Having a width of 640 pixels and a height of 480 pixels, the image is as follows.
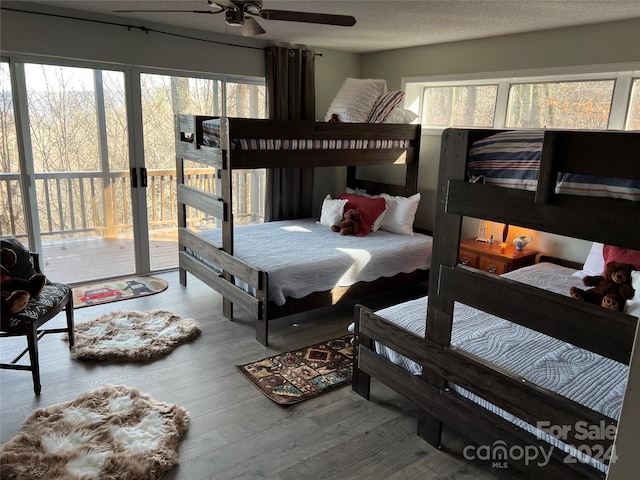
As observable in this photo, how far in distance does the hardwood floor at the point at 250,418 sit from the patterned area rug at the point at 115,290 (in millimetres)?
667

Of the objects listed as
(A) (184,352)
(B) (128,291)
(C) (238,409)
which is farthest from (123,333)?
(C) (238,409)

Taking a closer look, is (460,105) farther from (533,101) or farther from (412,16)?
(412,16)

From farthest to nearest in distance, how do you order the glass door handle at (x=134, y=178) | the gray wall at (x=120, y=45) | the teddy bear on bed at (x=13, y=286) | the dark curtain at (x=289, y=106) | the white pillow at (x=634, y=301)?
1. the dark curtain at (x=289, y=106)
2. the glass door handle at (x=134, y=178)
3. the gray wall at (x=120, y=45)
4. the teddy bear on bed at (x=13, y=286)
5. the white pillow at (x=634, y=301)

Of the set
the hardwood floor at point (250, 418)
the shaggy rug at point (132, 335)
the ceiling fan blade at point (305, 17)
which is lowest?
the hardwood floor at point (250, 418)

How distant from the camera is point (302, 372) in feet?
9.55

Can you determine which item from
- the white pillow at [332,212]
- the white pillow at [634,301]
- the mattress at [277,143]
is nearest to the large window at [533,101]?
the mattress at [277,143]

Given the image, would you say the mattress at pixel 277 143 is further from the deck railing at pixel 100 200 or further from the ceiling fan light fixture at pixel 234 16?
the deck railing at pixel 100 200

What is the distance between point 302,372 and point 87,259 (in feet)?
8.72

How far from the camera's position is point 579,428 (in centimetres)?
164

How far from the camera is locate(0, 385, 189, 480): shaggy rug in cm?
199

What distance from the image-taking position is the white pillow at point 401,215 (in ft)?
14.6

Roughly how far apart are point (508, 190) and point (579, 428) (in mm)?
875

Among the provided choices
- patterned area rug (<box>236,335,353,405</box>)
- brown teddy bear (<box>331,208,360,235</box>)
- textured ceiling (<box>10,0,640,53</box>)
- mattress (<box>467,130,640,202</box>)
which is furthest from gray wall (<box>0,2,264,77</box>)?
mattress (<box>467,130,640,202</box>)

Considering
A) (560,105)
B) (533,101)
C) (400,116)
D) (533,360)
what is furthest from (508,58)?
(533,360)
